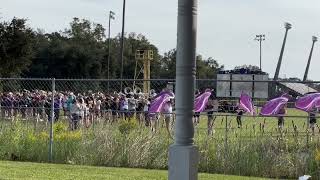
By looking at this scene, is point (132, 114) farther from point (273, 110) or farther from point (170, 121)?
point (273, 110)

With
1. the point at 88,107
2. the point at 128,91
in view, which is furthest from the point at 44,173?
the point at 128,91

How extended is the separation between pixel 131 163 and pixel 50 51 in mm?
79122

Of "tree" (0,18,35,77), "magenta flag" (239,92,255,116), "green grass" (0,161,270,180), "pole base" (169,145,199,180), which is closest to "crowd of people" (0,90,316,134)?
"magenta flag" (239,92,255,116)

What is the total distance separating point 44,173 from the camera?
1171cm

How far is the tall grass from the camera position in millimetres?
12453

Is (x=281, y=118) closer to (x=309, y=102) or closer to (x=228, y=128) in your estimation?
(x=309, y=102)

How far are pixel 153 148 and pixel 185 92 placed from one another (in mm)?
8008

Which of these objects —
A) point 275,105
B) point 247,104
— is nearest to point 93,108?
point 247,104

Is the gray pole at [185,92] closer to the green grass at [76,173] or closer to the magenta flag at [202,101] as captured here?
the green grass at [76,173]

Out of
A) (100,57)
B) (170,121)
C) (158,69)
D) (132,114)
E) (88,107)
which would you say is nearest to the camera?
(170,121)

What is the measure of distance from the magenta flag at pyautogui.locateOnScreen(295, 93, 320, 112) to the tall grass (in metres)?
0.58

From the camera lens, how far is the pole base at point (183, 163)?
584cm

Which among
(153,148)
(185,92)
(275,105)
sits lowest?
(153,148)

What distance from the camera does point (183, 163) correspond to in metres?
5.86
